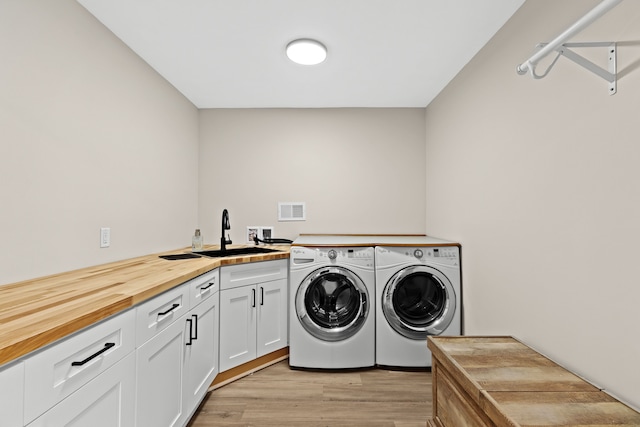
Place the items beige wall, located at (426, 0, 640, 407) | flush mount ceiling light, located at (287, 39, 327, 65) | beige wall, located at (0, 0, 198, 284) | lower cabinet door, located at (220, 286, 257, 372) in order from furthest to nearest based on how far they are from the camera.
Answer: lower cabinet door, located at (220, 286, 257, 372)
flush mount ceiling light, located at (287, 39, 327, 65)
beige wall, located at (0, 0, 198, 284)
beige wall, located at (426, 0, 640, 407)

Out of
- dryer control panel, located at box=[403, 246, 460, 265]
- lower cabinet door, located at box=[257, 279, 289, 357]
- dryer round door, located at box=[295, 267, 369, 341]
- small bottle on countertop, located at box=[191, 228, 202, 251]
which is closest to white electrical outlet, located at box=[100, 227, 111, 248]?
small bottle on countertop, located at box=[191, 228, 202, 251]

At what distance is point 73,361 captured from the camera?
0.99 m

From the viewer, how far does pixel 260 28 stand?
2.05m

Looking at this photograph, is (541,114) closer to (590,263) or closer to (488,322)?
(590,263)

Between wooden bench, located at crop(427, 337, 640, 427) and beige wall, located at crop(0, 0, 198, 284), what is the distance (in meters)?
2.03

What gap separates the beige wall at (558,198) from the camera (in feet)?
3.96

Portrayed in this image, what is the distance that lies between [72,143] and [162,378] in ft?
4.34

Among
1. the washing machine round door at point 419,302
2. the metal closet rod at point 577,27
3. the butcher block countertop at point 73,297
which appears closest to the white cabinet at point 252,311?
the butcher block countertop at point 73,297

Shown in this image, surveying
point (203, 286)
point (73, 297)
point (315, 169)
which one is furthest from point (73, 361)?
point (315, 169)

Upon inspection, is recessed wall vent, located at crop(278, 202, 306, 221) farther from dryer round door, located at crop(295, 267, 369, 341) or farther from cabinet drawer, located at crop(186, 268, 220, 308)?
cabinet drawer, located at crop(186, 268, 220, 308)

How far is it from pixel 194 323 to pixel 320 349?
Result: 1.13m

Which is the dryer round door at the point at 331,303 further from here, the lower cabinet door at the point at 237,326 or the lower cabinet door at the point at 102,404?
the lower cabinet door at the point at 102,404

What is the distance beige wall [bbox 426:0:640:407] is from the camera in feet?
3.96

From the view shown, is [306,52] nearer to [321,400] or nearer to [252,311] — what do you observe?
[252,311]
